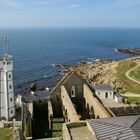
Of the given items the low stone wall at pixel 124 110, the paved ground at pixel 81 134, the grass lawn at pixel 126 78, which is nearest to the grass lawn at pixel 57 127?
the low stone wall at pixel 124 110

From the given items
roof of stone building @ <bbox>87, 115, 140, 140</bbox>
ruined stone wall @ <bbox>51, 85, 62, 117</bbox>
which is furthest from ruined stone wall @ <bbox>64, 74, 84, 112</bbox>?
roof of stone building @ <bbox>87, 115, 140, 140</bbox>

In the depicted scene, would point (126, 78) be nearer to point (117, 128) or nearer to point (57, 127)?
point (57, 127)

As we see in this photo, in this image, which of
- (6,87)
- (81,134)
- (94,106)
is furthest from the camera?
(6,87)

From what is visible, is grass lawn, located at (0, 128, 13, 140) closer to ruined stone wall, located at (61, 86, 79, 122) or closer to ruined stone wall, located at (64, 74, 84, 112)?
ruined stone wall, located at (61, 86, 79, 122)

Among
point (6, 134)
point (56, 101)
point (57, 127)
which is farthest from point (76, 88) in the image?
point (6, 134)

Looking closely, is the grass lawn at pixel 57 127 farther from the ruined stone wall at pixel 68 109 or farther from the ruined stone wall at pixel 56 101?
the ruined stone wall at pixel 56 101
